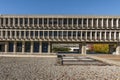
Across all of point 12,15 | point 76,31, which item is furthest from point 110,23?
point 12,15

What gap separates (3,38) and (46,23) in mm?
17618

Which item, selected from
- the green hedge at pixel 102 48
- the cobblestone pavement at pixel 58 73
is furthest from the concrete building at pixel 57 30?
the cobblestone pavement at pixel 58 73

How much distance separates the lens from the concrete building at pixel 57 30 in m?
88.6

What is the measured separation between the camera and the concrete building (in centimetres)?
8862

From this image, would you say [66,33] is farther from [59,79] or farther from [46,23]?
[59,79]

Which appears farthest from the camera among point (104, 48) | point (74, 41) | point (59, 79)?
point (104, 48)

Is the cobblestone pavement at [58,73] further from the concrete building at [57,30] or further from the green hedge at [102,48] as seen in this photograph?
the green hedge at [102,48]

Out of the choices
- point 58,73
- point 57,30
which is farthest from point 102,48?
point 58,73

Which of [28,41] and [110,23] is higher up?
[110,23]

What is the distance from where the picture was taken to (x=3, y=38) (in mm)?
89062

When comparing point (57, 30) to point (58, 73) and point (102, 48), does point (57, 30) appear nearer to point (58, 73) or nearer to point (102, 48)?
point (102, 48)

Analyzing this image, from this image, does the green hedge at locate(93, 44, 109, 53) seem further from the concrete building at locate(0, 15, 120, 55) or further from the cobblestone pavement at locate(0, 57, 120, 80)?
the cobblestone pavement at locate(0, 57, 120, 80)

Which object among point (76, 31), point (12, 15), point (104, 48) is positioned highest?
point (12, 15)

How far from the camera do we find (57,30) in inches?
3501
